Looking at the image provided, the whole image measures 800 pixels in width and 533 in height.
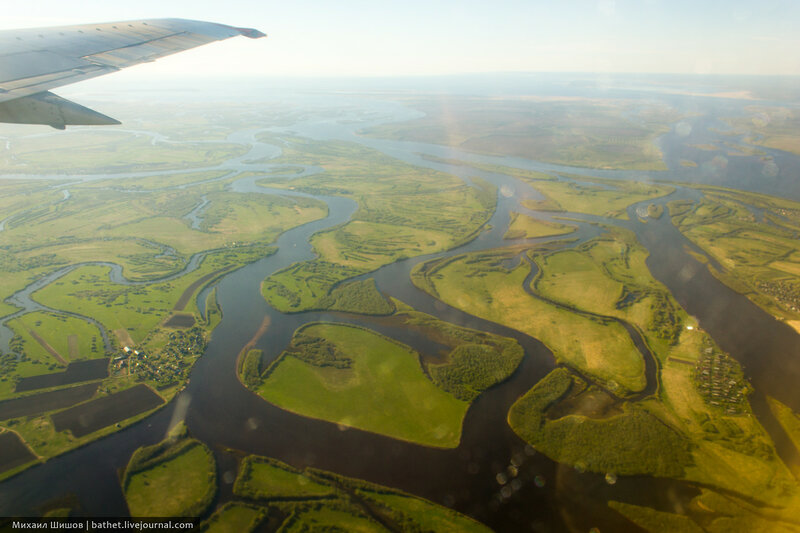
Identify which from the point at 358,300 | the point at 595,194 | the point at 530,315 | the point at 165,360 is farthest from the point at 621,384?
the point at 595,194

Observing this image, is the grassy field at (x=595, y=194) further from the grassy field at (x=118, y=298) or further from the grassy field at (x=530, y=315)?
the grassy field at (x=118, y=298)

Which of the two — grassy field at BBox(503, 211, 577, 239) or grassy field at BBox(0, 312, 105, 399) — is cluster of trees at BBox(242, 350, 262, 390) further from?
grassy field at BBox(503, 211, 577, 239)

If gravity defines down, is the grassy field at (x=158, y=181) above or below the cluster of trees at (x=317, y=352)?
above

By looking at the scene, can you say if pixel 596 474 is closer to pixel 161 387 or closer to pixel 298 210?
pixel 161 387

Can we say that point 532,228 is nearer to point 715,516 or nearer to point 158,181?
point 715,516

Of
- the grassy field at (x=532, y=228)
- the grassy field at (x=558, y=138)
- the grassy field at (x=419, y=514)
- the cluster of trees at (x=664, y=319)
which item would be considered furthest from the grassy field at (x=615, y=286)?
the grassy field at (x=558, y=138)
